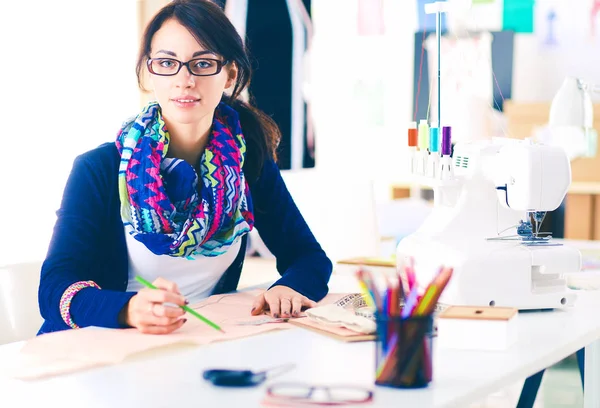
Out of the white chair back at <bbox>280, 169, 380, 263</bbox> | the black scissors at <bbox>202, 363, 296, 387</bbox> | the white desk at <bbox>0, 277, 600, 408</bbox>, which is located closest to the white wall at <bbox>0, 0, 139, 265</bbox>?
the white chair back at <bbox>280, 169, 380, 263</bbox>

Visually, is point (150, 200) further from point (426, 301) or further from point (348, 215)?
point (348, 215)

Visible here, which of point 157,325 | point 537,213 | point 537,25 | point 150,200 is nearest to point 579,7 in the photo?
point 537,25

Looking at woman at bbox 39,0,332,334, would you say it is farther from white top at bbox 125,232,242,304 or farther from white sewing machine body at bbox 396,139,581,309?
white sewing machine body at bbox 396,139,581,309

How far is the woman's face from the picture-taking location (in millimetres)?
1717

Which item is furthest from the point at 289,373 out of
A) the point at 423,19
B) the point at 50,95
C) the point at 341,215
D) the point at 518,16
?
the point at 423,19

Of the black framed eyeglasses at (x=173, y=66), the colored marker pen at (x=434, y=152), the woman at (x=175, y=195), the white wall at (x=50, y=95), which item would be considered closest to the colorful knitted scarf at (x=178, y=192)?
the woman at (x=175, y=195)

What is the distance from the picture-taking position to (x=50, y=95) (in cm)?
346

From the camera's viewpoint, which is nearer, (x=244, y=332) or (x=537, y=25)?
(x=244, y=332)

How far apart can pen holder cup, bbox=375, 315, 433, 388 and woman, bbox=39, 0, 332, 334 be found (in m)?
0.48

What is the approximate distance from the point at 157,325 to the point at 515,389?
68.9 inches

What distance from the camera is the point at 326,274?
186 cm

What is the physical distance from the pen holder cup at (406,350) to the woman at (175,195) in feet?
1.58

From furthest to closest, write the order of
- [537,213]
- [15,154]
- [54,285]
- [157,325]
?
1. [15,154]
2. [537,213]
3. [54,285]
4. [157,325]

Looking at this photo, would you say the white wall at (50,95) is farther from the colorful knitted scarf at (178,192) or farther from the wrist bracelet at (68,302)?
the wrist bracelet at (68,302)
